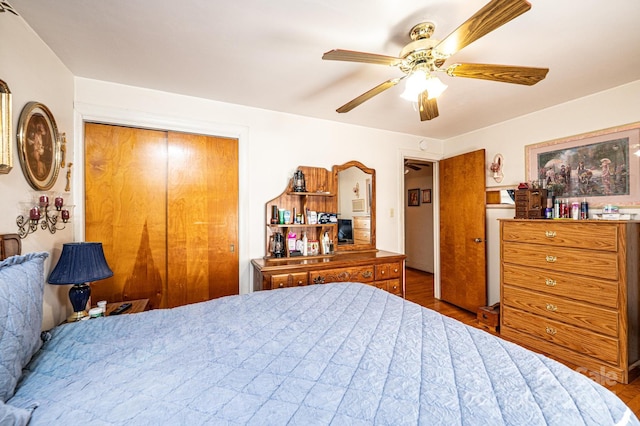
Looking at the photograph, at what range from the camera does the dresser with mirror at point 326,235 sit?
2.52 m

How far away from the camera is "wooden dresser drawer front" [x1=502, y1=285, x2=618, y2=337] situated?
6.84 ft

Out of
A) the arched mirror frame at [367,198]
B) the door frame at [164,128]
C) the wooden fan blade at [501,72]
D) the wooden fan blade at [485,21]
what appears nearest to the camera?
the wooden fan blade at [485,21]

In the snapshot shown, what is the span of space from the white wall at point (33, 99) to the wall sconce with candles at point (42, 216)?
39mm

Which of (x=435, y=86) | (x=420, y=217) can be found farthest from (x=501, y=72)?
(x=420, y=217)

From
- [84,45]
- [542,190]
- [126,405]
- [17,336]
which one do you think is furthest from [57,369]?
[542,190]

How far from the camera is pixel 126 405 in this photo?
0.76 m

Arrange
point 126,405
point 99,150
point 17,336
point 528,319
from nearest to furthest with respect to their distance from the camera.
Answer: point 126,405 → point 17,336 → point 99,150 → point 528,319

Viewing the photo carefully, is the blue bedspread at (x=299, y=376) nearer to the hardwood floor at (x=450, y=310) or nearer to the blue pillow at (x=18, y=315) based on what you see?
the blue pillow at (x=18, y=315)

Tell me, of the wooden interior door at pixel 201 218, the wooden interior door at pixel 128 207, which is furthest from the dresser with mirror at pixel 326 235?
the wooden interior door at pixel 128 207

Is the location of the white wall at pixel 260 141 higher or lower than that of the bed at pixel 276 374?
higher

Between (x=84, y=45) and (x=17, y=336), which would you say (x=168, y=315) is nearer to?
(x=17, y=336)

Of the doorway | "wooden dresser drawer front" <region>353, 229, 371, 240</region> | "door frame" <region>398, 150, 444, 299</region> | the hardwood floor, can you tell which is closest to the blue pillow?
"wooden dresser drawer front" <region>353, 229, 371, 240</region>

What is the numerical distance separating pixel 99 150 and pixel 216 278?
1.53 metres

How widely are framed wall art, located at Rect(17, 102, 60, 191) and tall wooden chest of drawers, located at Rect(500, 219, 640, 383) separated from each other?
12.6 ft
